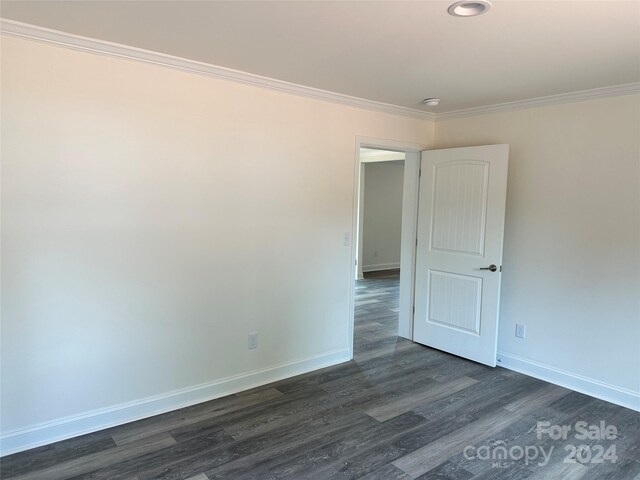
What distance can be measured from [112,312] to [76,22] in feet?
5.40

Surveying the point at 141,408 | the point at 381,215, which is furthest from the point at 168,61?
the point at 381,215

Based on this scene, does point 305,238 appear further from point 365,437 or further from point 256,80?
point 365,437

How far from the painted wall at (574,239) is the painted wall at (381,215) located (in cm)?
494

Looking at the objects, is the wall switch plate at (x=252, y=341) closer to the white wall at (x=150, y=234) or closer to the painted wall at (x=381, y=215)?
the white wall at (x=150, y=234)

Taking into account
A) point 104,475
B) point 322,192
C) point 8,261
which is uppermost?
point 322,192

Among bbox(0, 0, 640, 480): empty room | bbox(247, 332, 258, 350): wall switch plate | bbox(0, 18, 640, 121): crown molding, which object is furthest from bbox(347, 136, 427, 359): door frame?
bbox(247, 332, 258, 350): wall switch plate

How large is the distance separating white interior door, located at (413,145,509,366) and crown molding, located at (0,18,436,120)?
0.91 metres

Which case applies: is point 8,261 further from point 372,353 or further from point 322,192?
point 372,353

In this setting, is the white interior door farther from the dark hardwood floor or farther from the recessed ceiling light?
the recessed ceiling light

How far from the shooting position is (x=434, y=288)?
4207 mm

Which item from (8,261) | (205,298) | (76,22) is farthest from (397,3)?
(8,261)

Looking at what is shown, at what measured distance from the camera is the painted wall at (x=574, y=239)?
3090 mm

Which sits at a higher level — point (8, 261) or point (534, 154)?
point (534, 154)

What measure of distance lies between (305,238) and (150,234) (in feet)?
4.08
